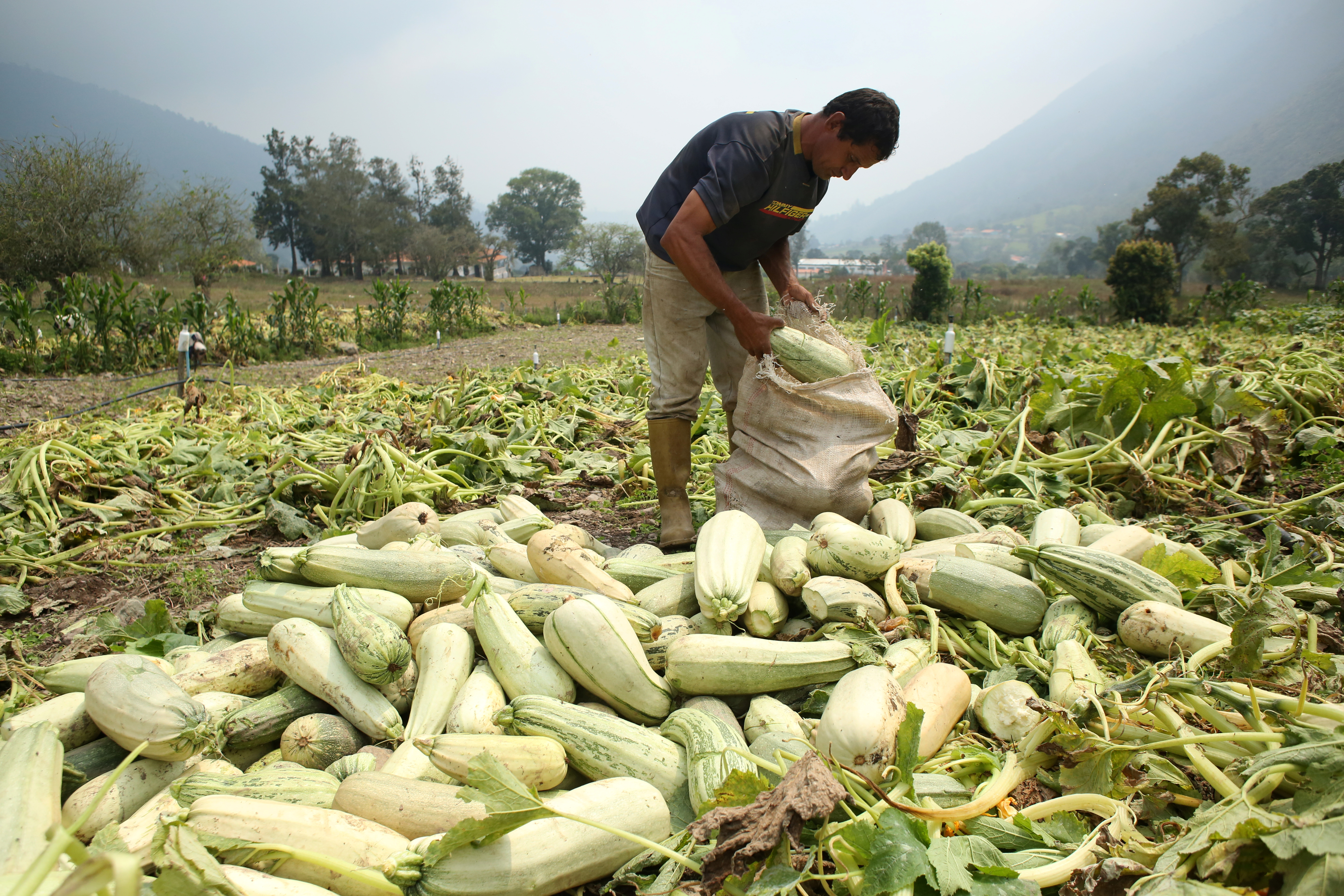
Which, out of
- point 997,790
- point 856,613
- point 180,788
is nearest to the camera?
point 997,790

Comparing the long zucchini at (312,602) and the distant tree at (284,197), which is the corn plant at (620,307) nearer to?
the long zucchini at (312,602)

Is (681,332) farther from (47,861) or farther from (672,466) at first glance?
(47,861)

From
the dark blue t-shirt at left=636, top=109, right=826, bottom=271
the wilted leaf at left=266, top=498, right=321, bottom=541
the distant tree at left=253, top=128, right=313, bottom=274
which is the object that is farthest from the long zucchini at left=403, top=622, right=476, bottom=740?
the distant tree at left=253, top=128, right=313, bottom=274

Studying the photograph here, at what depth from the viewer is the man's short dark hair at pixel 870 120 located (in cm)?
302

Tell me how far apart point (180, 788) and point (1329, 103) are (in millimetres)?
224295

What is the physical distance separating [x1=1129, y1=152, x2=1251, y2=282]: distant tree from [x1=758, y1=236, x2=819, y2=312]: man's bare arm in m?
53.0

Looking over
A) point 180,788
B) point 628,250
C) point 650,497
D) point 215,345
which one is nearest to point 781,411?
point 650,497

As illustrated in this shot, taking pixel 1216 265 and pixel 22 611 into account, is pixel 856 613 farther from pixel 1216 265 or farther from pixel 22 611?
pixel 1216 265

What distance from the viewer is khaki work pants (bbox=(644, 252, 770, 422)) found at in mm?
3652

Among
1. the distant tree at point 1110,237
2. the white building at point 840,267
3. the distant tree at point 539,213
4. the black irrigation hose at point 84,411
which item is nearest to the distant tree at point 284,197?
the distant tree at point 539,213

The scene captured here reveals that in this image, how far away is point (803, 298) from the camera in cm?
379

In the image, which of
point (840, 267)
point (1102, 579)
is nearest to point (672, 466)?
point (1102, 579)

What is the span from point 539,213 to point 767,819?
126m

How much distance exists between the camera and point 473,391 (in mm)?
6469
